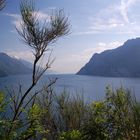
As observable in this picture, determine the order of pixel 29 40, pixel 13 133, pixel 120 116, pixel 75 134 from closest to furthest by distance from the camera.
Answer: pixel 13 133
pixel 75 134
pixel 29 40
pixel 120 116

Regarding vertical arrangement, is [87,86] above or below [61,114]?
below

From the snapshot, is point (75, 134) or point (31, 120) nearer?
point (31, 120)

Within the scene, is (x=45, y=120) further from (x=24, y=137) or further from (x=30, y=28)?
(x=24, y=137)

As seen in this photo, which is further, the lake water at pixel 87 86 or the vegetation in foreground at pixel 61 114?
the lake water at pixel 87 86

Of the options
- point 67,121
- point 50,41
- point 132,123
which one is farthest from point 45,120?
point 50,41

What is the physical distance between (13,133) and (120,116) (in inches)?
178

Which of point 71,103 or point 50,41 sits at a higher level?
point 50,41

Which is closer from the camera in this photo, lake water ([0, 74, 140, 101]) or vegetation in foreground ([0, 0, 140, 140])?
vegetation in foreground ([0, 0, 140, 140])

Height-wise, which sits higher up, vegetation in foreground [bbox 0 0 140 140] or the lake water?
vegetation in foreground [bbox 0 0 140 140]

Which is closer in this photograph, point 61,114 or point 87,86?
point 61,114

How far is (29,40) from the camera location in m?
7.13

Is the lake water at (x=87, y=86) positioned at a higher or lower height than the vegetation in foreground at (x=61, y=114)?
lower

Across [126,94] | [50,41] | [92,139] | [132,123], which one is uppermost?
[50,41]

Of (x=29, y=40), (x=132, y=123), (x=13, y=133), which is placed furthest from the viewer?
(x=132, y=123)
